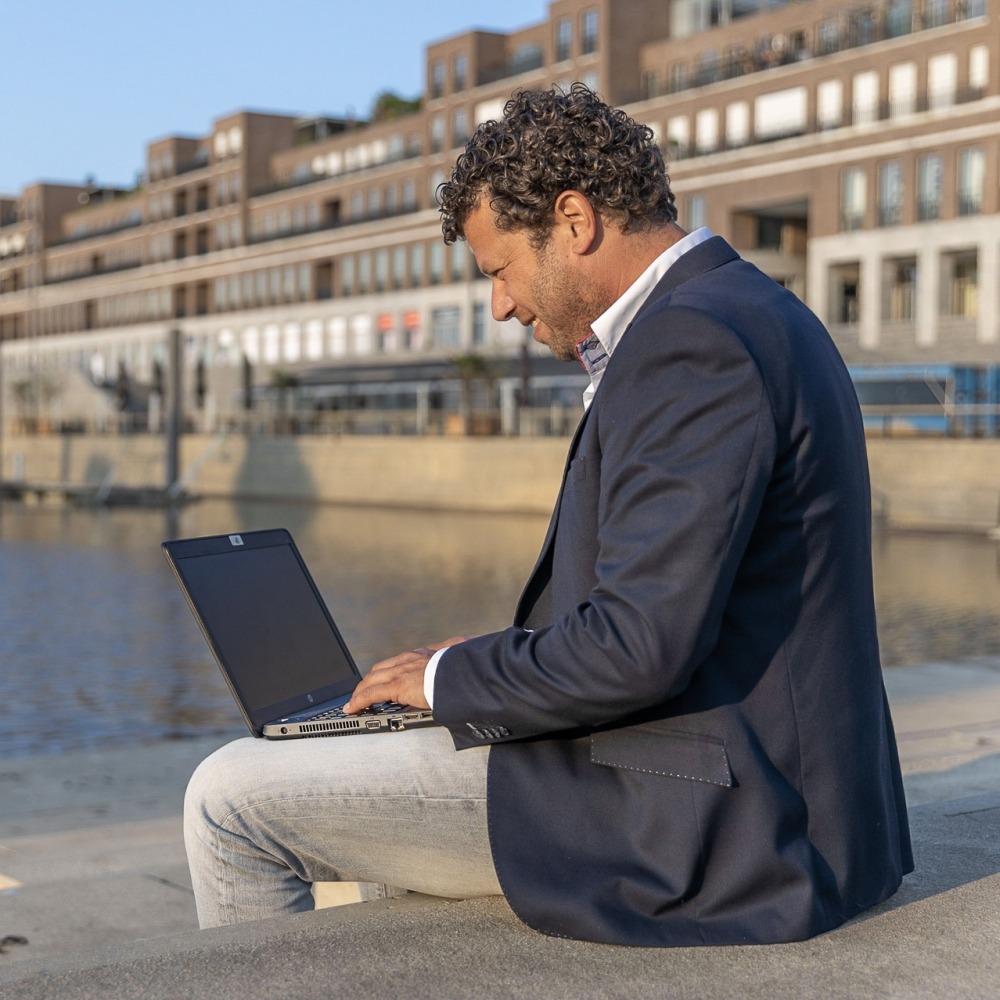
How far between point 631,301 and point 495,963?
103 centimetres

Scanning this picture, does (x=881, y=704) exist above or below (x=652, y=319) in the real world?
below

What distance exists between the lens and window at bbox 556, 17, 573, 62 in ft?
Result: 200

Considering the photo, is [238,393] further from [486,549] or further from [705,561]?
[705,561]

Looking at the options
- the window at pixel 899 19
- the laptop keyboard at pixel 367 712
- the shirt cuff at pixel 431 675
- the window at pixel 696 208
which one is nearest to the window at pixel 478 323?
the window at pixel 696 208

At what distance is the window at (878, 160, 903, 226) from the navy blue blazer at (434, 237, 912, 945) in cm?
4776

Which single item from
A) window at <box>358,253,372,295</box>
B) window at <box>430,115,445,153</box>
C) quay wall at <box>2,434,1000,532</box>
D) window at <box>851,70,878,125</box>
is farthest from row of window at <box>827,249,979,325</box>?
window at <box>358,253,372,295</box>

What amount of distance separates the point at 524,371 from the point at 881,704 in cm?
4048

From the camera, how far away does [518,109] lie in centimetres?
251

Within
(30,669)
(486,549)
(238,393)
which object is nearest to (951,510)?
(486,549)

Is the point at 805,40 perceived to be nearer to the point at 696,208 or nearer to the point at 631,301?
the point at 696,208

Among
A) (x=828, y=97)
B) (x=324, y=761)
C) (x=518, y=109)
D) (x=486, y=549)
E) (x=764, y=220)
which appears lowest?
(x=486, y=549)

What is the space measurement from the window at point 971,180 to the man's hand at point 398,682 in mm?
45790

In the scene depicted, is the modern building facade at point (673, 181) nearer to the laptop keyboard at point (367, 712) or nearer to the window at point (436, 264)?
the window at point (436, 264)

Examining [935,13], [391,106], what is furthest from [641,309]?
[391,106]
